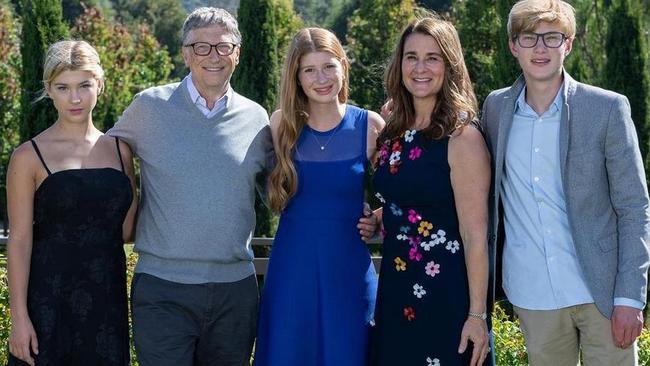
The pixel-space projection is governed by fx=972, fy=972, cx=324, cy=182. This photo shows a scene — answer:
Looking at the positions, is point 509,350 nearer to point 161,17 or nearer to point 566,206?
point 566,206

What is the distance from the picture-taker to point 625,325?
3.46 m

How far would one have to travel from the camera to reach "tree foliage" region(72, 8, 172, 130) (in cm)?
1648

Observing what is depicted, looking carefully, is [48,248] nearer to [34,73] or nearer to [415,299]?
[415,299]

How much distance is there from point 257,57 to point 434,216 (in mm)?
8215

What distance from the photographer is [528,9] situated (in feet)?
11.9

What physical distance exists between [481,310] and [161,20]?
36.5 meters

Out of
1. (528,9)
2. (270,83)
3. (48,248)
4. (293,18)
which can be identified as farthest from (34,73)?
(528,9)

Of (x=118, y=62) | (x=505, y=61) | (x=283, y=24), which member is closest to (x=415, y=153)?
(x=505, y=61)

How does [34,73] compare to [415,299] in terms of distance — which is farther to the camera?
[34,73]

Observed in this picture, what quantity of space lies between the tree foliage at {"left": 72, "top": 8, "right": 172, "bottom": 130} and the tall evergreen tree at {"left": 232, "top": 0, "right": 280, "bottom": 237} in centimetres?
413

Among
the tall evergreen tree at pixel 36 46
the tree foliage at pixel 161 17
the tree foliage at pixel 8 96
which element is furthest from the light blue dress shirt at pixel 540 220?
the tree foliage at pixel 161 17

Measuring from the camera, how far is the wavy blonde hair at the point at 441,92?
3723mm

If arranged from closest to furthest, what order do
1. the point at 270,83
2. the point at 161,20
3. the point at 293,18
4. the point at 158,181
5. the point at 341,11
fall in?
1. the point at 158,181
2. the point at 270,83
3. the point at 293,18
4. the point at 341,11
5. the point at 161,20

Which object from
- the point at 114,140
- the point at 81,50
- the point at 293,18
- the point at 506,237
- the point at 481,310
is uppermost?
the point at 293,18
